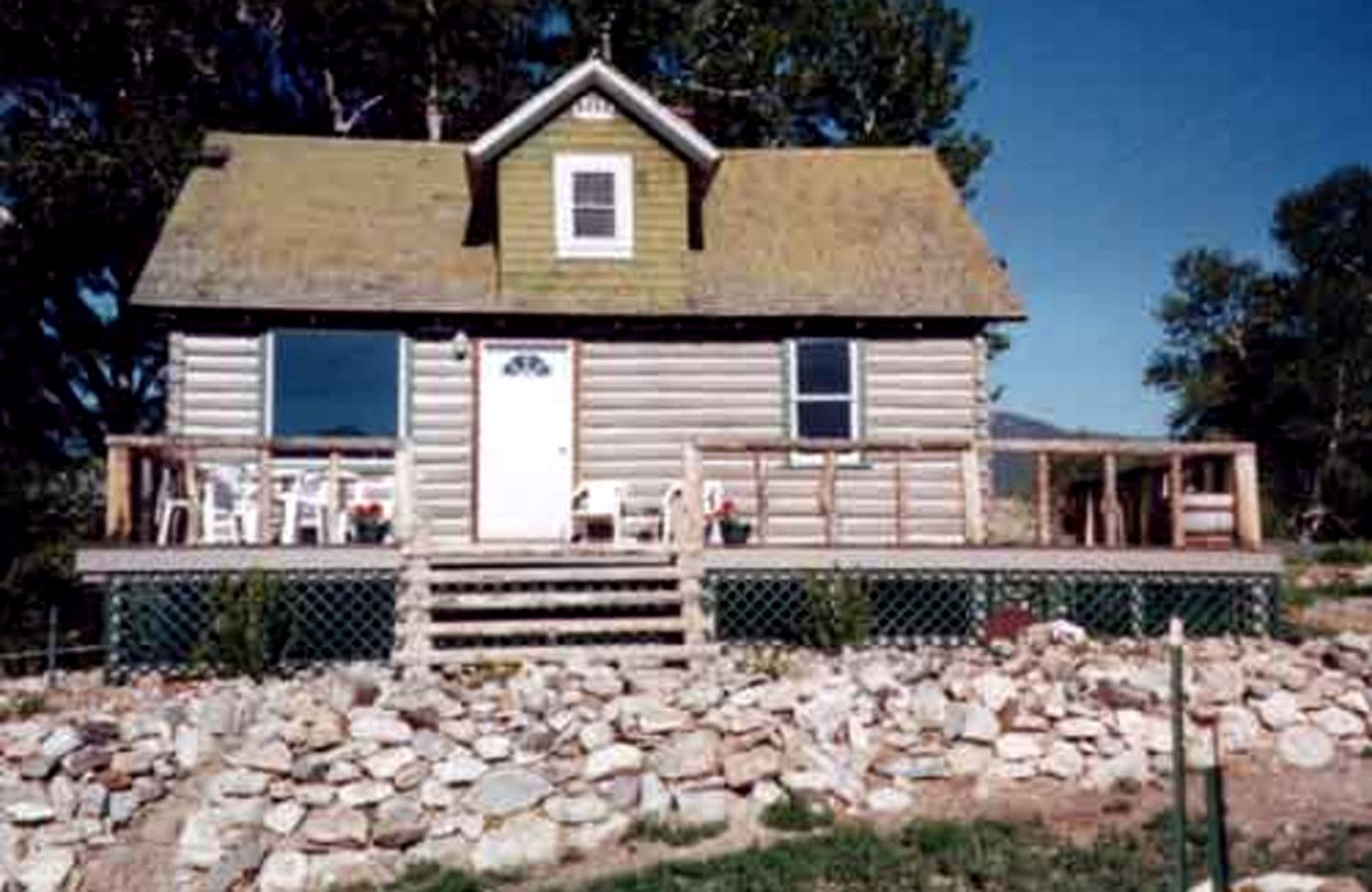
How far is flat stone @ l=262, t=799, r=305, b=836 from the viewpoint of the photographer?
822cm

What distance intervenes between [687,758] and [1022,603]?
4.91 meters

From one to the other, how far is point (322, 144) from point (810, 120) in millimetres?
12073

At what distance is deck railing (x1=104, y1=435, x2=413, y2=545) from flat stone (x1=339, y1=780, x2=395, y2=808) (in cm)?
336

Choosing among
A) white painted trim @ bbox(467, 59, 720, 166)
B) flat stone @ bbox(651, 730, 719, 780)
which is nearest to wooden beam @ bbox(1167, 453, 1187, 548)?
flat stone @ bbox(651, 730, 719, 780)

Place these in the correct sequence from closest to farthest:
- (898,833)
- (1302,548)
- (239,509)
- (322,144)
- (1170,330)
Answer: (898,833)
(239,509)
(322,144)
(1302,548)
(1170,330)

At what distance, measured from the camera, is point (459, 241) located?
51.6ft

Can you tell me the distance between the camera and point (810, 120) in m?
26.7

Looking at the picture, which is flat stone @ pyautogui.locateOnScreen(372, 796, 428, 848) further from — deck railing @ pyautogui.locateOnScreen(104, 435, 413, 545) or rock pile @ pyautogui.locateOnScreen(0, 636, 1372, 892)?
deck railing @ pyautogui.locateOnScreen(104, 435, 413, 545)

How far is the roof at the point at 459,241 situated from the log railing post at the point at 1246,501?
11.8 ft

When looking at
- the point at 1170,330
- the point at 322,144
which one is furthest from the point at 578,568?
the point at 1170,330

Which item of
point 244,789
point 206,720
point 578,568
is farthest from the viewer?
point 578,568

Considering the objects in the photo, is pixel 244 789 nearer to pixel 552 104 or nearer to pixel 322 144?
pixel 552 104

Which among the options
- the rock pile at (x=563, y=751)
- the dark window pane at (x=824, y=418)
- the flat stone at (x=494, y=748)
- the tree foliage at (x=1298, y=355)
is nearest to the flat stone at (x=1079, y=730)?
the rock pile at (x=563, y=751)

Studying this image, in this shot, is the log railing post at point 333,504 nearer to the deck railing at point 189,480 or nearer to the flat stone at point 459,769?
the deck railing at point 189,480
